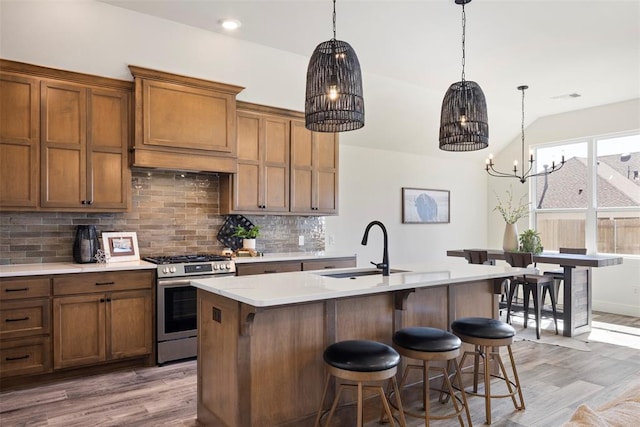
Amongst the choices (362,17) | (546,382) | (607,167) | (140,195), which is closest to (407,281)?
(546,382)

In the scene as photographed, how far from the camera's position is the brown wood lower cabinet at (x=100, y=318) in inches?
136

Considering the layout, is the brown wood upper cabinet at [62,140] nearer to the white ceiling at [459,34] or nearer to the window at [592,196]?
the white ceiling at [459,34]

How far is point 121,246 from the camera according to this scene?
163 inches

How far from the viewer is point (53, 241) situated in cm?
394

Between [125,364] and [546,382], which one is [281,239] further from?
[546,382]

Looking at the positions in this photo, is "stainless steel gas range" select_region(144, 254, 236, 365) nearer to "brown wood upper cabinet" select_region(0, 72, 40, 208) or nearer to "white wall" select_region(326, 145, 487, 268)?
"brown wood upper cabinet" select_region(0, 72, 40, 208)

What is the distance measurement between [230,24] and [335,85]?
1990 mm

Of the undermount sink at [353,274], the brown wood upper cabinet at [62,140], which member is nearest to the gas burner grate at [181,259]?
the brown wood upper cabinet at [62,140]

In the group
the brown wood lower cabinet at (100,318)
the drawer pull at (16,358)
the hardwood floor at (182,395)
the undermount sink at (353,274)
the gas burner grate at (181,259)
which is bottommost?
the hardwood floor at (182,395)

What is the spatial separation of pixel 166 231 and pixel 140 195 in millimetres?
459

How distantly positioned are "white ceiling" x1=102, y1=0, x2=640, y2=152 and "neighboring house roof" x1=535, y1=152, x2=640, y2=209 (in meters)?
1.10

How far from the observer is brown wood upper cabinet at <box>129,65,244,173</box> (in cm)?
396

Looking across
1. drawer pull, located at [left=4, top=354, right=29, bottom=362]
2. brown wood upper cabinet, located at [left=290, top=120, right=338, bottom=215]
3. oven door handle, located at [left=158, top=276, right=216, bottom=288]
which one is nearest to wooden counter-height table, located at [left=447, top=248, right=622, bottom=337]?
brown wood upper cabinet, located at [left=290, top=120, right=338, bottom=215]

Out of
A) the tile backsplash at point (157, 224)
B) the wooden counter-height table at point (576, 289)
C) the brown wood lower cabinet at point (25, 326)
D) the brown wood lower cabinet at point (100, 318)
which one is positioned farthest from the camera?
the wooden counter-height table at point (576, 289)
